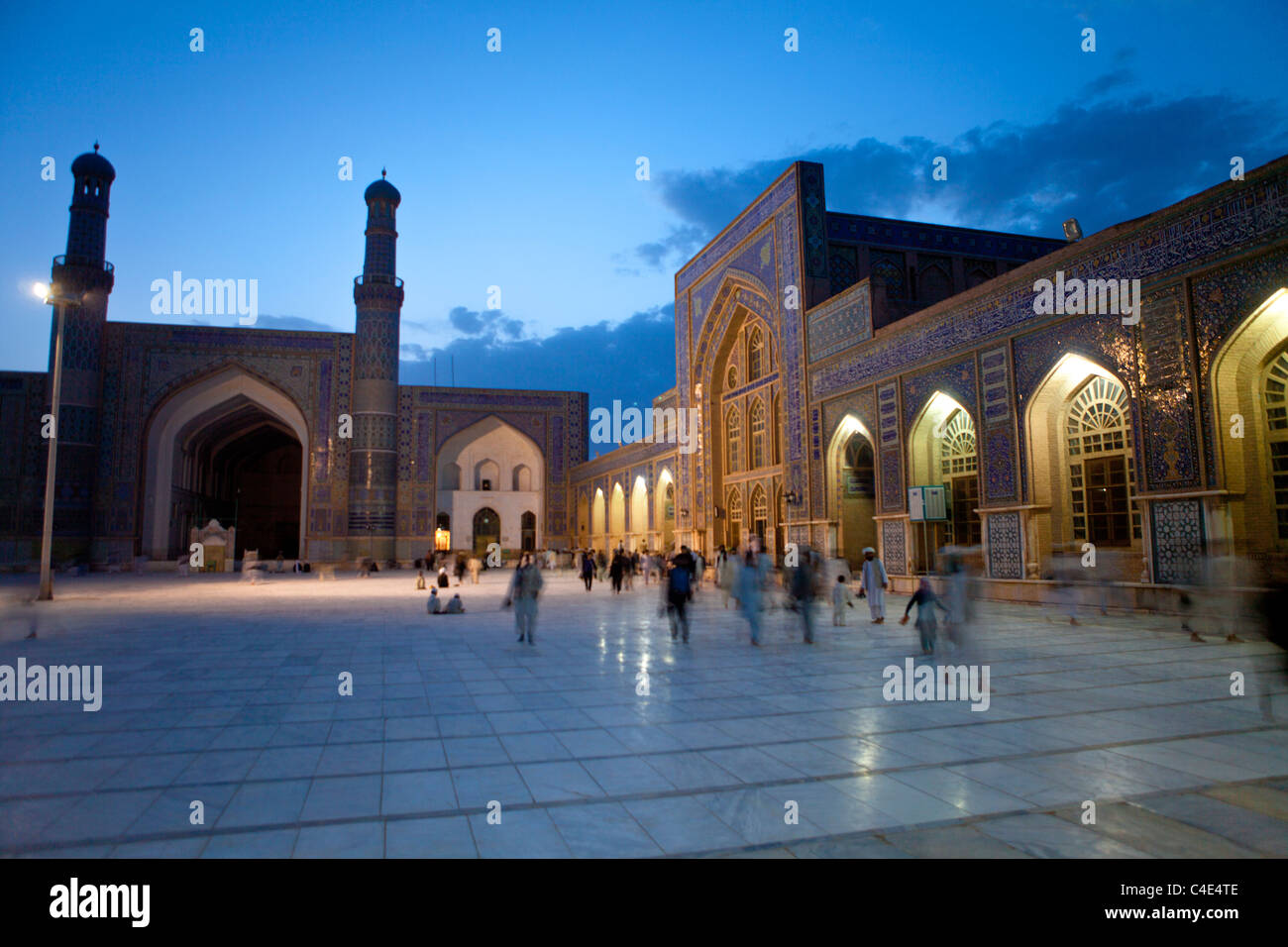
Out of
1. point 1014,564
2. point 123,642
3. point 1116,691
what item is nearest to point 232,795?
point 1116,691

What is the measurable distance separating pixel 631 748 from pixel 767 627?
19.3 ft

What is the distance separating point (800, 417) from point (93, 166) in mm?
25528

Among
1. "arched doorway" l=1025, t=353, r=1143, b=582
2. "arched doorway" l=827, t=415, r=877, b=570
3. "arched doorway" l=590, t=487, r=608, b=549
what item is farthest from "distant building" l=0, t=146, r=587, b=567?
"arched doorway" l=1025, t=353, r=1143, b=582

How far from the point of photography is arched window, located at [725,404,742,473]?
21.0 meters

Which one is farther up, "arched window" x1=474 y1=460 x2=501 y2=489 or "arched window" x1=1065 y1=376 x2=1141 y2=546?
"arched window" x1=474 y1=460 x2=501 y2=489

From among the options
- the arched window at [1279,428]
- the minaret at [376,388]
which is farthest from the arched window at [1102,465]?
the minaret at [376,388]

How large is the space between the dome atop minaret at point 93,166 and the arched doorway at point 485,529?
1812 cm

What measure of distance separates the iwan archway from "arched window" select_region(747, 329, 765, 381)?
1738 cm

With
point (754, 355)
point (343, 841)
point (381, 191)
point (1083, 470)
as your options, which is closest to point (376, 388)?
point (381, 191)

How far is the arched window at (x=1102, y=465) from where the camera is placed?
10.6 m

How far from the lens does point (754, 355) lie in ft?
66.9

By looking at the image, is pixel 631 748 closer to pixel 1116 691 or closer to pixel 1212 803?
pixel 1212 803

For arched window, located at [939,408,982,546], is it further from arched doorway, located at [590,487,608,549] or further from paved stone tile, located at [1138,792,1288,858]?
arched doorway, located at [590,487,608,549]
